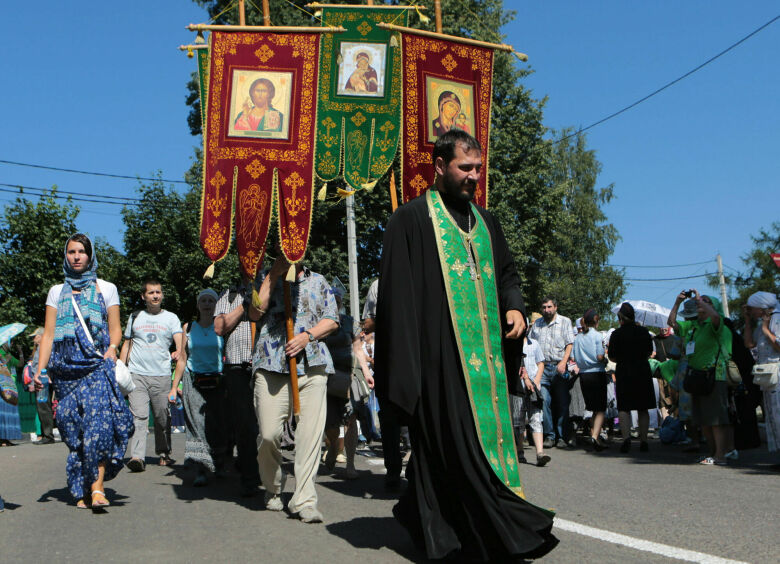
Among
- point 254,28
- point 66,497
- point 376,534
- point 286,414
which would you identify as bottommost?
point 66,497

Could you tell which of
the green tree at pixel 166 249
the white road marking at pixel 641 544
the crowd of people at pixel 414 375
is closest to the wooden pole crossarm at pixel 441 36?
the crowd of people at pixel 414 375

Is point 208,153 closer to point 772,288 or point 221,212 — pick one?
point 221,212

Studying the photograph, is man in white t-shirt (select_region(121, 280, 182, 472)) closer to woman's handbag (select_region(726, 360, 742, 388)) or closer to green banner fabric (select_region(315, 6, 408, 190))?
green banner fabric (select_region(315, 6, 408, 190))

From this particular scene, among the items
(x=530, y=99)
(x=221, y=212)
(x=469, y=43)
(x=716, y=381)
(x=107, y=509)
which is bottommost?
(x=107, y=509)

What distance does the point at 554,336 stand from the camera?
40.4 feet

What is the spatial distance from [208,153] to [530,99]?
2690 cm

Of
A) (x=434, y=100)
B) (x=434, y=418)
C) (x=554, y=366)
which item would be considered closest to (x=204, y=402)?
(x=434, y=100)

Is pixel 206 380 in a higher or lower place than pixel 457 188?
lower

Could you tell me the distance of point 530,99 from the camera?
33.6m

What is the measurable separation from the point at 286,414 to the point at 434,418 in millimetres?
2094

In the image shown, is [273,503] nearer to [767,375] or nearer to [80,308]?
[80,308]

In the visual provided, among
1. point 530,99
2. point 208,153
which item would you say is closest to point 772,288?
point 530,99

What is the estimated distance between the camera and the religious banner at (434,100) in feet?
32.1

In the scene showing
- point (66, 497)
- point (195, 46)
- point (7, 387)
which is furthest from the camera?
point (195, 46)
